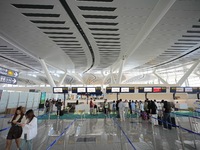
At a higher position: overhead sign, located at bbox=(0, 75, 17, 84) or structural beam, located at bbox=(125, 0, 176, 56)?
structural beam, located at bbox=(125, 0, 176, 56)

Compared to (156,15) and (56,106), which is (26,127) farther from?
(156,15)

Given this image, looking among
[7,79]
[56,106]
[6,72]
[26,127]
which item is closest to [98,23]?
[6,72]

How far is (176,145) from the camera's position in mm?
4633

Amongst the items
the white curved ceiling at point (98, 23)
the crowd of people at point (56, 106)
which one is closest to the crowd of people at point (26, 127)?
the white curved ceiling at point (98, 23)

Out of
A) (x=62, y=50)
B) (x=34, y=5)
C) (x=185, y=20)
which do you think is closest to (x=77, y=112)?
(x=62, y=50)

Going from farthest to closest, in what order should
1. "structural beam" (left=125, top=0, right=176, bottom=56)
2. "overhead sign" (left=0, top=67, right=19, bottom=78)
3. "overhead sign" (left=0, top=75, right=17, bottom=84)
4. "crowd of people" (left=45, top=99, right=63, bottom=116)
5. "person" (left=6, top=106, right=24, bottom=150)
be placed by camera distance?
"crowd of people" (left=45, top=99, right=63, bottom=116) → "structural beam" (left=125, top=0, right=176, bottom=56) → "overhead sign" (left=0, top=67, right=19, bottom=78) → "overhead sign" (left=0, top=75, right=17, bottom=84) → "person" (left=6, top=106, right=24, bottom=150)

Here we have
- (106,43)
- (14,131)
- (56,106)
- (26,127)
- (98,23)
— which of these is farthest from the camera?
(106,43)

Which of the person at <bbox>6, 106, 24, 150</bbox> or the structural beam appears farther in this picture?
the structural beam

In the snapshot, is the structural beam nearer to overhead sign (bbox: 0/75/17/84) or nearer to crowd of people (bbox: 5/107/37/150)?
crowd of people (bbox: 5/107/37/150)

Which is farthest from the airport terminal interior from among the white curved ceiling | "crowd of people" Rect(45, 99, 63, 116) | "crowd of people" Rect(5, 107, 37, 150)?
"crowd of people" Rect(45, 99, 63, 116)

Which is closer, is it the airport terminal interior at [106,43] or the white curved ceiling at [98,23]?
the airport terminal interior at [106,43]

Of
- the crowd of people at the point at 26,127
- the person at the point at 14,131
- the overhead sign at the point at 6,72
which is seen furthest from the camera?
the overhead sign at the point at 6,72

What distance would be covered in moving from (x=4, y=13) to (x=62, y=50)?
8.21 meters

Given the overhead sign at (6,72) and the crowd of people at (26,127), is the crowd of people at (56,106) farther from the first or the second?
the crowd of people at (26,127)
